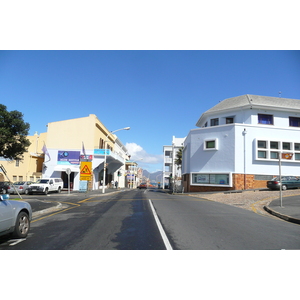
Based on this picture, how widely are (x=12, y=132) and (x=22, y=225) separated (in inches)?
946

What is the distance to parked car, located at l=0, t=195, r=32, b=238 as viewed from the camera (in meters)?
6.45

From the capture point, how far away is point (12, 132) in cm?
2839

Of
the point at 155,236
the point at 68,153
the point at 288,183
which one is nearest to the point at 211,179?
the point at 288,183

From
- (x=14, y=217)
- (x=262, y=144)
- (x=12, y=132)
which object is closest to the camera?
(x=14, y=217)

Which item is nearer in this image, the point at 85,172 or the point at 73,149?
the point at 85,172

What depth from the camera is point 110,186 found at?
5456 cm

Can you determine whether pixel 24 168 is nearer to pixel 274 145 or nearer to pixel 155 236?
pixel 274 145

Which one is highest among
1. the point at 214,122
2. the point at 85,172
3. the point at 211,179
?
the point at 214,122

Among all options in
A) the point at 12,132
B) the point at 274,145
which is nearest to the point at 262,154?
the point at 274,145

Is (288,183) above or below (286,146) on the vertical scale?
below

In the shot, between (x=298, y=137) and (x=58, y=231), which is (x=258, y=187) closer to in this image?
(x=298, y=137)

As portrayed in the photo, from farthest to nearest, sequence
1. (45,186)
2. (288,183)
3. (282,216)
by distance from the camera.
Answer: (45,186) → (288,183) → (282,216)

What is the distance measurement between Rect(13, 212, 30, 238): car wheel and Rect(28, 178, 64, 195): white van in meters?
21.1

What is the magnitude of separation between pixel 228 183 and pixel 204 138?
641 cm
